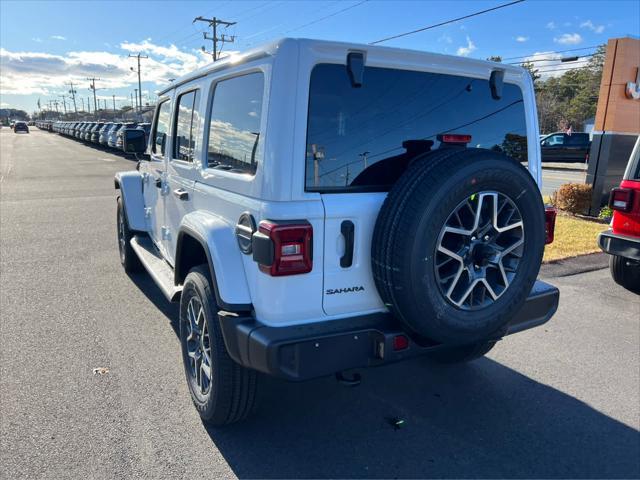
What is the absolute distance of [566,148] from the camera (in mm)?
29484

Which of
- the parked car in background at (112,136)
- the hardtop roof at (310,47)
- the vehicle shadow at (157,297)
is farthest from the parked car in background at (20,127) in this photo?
the hardtop roof at (310,47)

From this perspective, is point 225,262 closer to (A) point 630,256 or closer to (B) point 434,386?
(B) point 434,386

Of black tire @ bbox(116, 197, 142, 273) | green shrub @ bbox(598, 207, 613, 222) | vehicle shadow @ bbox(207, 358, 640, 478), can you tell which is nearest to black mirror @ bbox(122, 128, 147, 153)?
black tire @ bbox(116, 197, 142, 273)

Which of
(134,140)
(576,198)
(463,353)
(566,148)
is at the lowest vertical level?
(463,353)

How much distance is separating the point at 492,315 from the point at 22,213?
1017cm

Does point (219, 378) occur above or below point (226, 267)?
below

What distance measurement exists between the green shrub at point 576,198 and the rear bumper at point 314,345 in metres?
8.45

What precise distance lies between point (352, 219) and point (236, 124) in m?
0.89

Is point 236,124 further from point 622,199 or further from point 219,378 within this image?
point 622,199

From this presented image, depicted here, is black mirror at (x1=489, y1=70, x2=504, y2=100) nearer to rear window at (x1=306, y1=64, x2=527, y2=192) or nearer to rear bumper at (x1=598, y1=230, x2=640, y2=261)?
rear window at (x1=306, y1=64, x2=527, y2=192)

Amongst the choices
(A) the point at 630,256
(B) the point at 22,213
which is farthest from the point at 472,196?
(B) the point at 22,213

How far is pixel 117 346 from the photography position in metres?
4.06

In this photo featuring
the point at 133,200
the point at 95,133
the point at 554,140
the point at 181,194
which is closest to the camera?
the point at 181,194

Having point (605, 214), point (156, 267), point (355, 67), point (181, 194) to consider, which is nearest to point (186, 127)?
point (181, 194)
